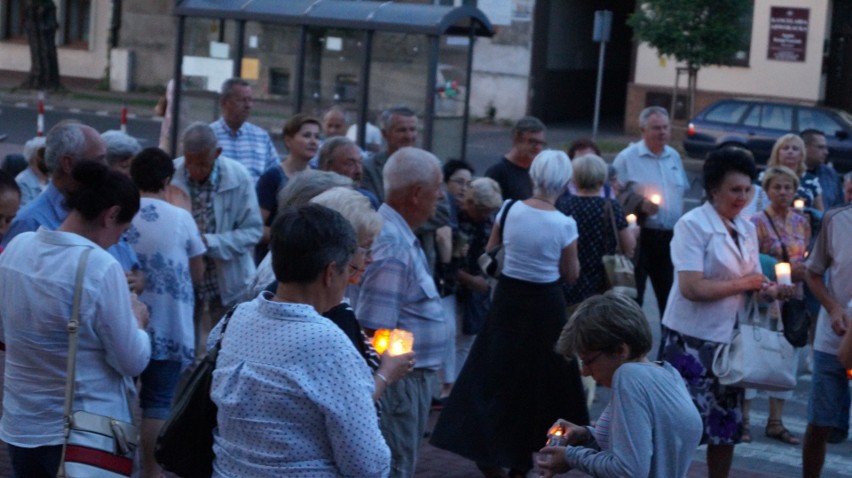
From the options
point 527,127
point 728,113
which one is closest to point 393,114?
point 527,127

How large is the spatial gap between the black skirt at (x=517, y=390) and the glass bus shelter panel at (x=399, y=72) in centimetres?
738

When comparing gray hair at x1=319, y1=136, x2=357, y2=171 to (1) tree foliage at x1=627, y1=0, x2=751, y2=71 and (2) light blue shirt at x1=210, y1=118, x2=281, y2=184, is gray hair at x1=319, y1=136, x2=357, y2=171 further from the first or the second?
(1) tree foliage at x1=627, y1=0, x2=751, y2=71

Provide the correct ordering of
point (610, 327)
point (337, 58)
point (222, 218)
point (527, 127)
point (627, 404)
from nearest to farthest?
point (627, 404) < point (610, 327) < point (222, 218) < point (527, 127) < point (337, 58)

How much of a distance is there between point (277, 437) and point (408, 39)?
11323 millimetres

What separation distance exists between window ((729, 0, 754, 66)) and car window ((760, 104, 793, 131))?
6.51 meters

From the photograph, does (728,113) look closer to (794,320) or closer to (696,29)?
(696,29)

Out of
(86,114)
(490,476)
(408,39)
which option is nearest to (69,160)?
(490,476)

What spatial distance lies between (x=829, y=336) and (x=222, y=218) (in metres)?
3.37

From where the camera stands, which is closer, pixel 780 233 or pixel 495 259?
pixel 495 259

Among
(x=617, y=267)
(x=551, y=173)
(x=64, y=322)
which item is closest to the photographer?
(x=64, y=322)

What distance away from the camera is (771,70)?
32.7 meters

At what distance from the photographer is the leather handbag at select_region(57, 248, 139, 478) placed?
4297mm

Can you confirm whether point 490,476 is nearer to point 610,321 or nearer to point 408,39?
point 610,321

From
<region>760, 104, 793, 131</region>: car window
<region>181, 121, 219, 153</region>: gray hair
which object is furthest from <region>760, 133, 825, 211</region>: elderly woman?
<region>760, 104, 793, 131</region>: car window
